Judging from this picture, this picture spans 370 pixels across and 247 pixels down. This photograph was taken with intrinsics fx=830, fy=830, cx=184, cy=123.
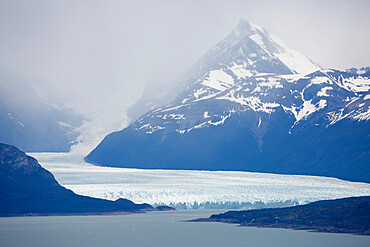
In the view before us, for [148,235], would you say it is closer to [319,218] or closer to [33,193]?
[319,218]

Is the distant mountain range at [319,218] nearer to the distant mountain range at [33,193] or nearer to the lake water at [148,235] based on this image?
the lake water at [148,235]

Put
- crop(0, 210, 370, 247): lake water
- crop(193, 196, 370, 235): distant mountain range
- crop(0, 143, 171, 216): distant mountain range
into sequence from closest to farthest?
crop(0, 210, 370, 247): lake water < crop(193, 196, 370, 235): distant mountain range < crop(0, 143, 171, 216): distant mountain range

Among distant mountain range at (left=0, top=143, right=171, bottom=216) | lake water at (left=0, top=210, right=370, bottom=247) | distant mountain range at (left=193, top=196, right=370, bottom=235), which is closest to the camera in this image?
lake water at (left=0, top=210, right=370, bottom=247)

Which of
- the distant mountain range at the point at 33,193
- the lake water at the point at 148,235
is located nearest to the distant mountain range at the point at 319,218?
the lake water at the point at 148,235

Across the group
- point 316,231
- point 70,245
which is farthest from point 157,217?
point 70,245

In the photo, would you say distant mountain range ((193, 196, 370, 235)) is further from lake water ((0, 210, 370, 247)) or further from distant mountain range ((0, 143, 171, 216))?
distant mountain range ((0, 143, 171, 216))

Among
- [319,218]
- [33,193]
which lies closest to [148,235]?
[319,218]

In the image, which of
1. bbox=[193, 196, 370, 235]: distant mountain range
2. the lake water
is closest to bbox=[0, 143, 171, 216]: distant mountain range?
the lake water
